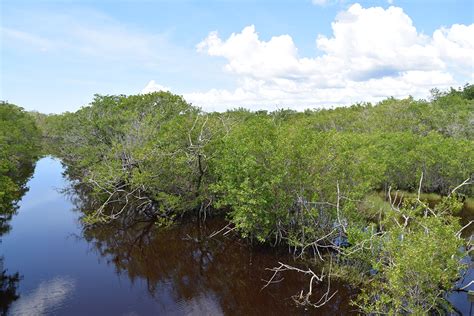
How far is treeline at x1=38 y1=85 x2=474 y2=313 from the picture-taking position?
46.6ft

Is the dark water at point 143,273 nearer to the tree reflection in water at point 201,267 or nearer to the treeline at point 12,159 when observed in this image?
the tree reflection in water at point 201,267

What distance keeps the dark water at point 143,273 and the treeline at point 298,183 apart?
1697 millimetres

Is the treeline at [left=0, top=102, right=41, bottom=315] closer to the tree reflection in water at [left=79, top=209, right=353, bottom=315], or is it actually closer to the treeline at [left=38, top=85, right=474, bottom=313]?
the tree reflection in water at [left=79, top=209, right=353, bottom=315]

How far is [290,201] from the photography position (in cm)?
2189

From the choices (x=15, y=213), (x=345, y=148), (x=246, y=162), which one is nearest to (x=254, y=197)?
(x=246, y=162)

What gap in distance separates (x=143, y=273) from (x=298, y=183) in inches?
399

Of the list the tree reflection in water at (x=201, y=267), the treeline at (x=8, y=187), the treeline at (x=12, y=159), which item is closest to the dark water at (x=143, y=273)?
the tree reflection in water at (x=201, y=267)

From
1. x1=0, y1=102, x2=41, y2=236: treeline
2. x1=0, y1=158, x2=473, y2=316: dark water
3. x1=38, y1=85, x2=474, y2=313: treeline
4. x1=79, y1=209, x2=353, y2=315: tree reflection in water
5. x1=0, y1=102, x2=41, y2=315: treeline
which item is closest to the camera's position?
x1=38, y1=85, x2=474, y2=313: treeline

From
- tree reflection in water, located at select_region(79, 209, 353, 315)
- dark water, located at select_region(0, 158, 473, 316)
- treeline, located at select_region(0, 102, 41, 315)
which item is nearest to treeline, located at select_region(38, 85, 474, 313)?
tree reflection in water, located at select_region(79, 209, 353, 315)

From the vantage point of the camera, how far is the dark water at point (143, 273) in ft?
58.5

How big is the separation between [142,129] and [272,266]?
17740mm

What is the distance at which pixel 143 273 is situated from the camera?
21719 millimetres

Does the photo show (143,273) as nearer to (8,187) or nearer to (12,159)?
Result: (8,187)

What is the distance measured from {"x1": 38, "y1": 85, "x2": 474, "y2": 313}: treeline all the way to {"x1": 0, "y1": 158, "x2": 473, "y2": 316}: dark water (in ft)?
5.57
